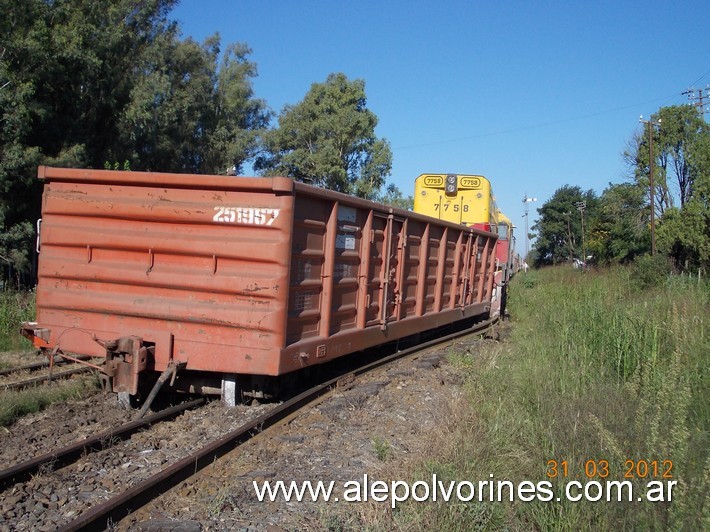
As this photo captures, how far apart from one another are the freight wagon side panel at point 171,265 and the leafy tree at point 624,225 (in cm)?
4861

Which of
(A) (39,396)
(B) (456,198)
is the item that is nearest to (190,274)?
(A) (39,396)

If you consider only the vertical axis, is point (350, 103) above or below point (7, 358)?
above

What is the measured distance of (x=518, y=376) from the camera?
7020 mm

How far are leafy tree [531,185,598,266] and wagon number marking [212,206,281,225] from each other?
3249 inches

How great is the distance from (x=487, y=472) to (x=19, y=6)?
798 inches

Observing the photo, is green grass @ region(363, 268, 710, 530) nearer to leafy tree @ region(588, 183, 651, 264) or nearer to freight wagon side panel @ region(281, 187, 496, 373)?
freight wagon side panel @ region(281, 187, 496, 373)

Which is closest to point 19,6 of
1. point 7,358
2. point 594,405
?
point 7,358

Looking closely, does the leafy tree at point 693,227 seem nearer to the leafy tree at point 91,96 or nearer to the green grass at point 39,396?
the leafy tree at point 91,96

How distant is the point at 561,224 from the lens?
90188 millimetres

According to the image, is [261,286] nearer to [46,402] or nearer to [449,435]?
[449,435]

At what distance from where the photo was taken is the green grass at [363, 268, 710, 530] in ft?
12.7

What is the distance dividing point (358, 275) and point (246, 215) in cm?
222
